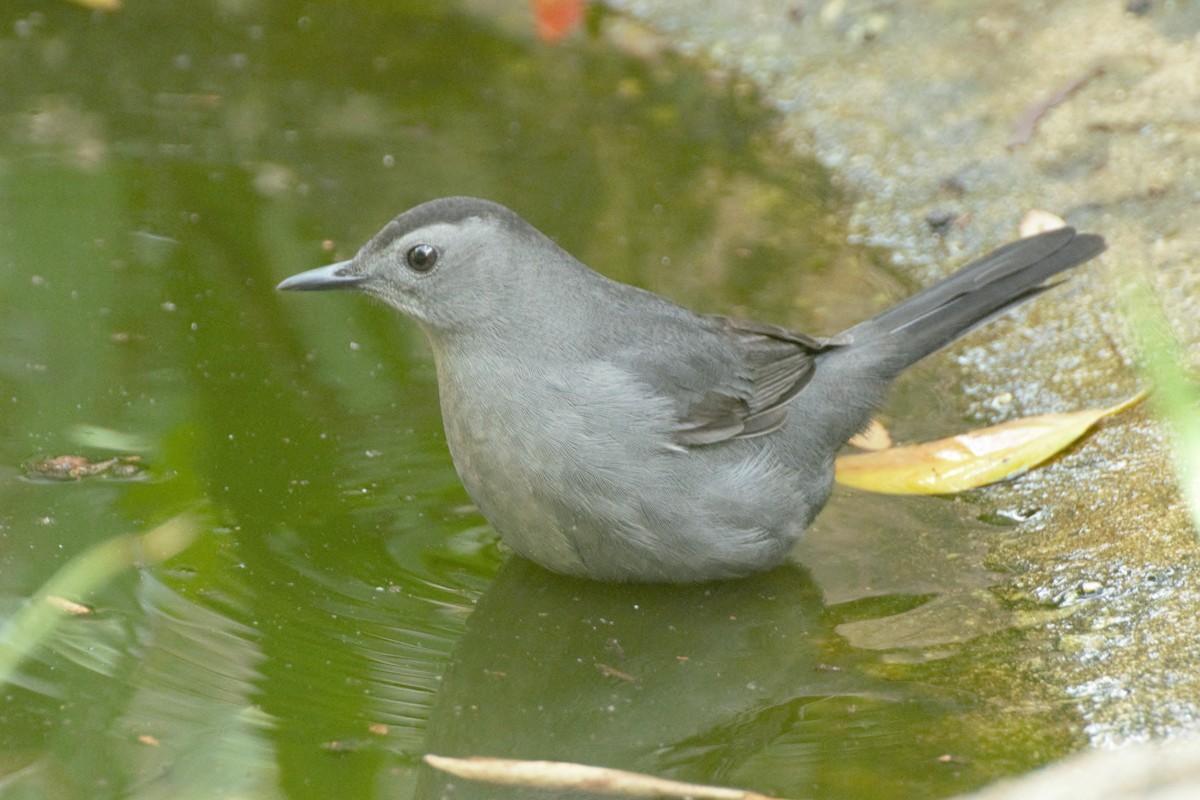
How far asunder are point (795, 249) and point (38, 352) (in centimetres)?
280

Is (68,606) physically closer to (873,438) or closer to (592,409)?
(592,409)

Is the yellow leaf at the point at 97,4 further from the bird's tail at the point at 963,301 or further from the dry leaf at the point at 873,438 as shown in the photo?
the dry leaf at the point at 873,438

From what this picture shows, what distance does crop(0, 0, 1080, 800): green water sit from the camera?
3320 mm

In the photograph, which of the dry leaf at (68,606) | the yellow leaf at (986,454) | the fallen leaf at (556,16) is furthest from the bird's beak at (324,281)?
the fallen leaf at (556,16)

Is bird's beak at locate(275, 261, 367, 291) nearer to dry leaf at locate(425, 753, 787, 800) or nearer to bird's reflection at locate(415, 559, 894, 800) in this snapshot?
bird's reflection at locate(415, 559, 894, 800)

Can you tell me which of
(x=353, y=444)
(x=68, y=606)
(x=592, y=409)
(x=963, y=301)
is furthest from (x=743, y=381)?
(x=68, y=606)

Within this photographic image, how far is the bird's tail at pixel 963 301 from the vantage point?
4902mm

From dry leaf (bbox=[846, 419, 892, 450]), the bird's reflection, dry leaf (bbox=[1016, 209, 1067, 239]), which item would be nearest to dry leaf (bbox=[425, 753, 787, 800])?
the bird's reflection

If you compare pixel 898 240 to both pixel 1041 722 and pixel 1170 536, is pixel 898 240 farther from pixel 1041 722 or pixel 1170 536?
pixel 1041 722

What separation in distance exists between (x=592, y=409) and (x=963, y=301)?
1.47 meters

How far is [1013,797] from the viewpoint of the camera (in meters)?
2.54

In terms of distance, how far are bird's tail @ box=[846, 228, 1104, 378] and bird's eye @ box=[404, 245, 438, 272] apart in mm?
1449

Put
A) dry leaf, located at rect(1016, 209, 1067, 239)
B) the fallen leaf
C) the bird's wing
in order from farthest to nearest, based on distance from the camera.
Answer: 1. the fallen leaf
2. dry leaf, located at rect(1016, 209, 1067, 239)
3. the bird's wing

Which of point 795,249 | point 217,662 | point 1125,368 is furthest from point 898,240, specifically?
point 217,662
